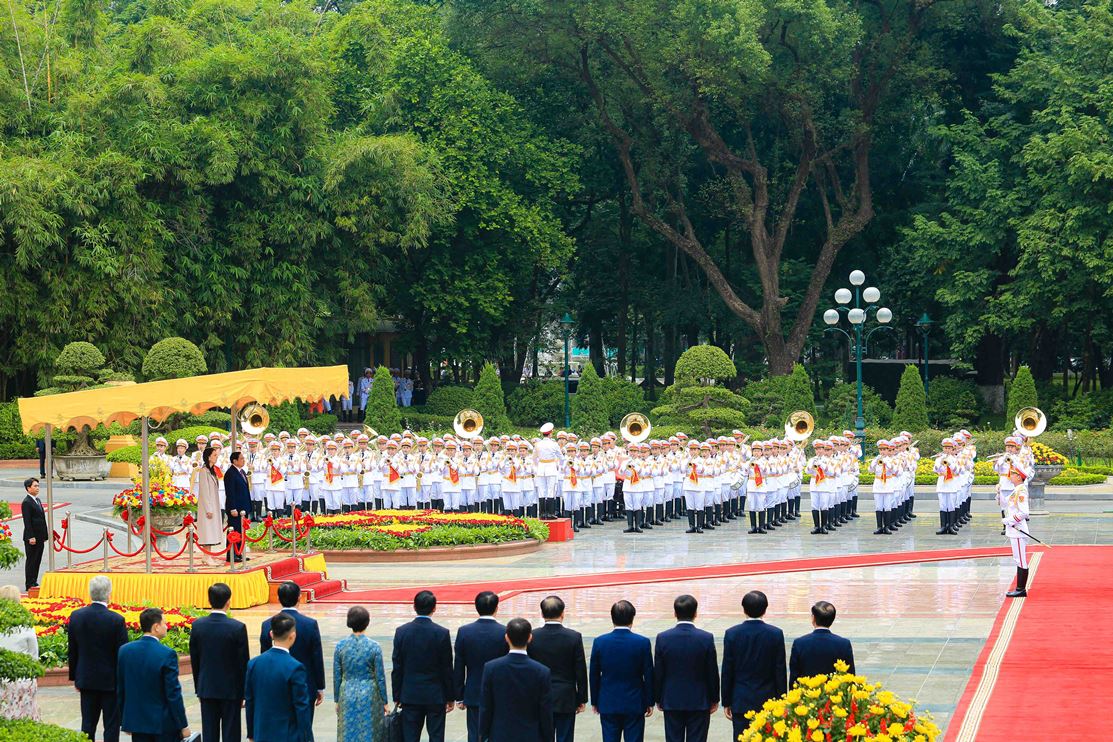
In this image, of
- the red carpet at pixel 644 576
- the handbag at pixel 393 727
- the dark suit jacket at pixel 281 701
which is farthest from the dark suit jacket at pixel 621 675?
the red carpet at pixel 644 576

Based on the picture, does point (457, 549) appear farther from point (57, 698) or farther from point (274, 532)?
point (57, 698)

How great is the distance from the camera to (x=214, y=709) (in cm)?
1021

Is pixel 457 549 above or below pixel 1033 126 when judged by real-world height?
below

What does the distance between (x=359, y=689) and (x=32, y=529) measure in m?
10.3

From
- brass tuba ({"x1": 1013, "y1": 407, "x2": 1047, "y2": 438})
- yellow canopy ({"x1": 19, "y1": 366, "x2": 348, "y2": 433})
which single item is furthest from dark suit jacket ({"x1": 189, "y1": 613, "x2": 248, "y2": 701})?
brass tuba ({"x1": 1013, "y1": 407, "x2": 1047, "y2": 438})

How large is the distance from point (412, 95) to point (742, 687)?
37.2 metres

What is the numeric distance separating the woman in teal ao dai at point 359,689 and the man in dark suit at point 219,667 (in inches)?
36.7

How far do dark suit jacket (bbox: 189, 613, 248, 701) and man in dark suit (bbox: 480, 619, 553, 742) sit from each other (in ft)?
7.17

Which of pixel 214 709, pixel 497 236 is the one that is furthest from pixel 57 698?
pixel 497 236

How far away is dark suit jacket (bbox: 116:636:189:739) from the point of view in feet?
32.1

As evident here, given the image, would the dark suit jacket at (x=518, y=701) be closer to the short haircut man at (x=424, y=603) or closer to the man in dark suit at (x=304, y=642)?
the short haircut man at (x=424, y=603)

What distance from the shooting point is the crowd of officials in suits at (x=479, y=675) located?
9195 mm

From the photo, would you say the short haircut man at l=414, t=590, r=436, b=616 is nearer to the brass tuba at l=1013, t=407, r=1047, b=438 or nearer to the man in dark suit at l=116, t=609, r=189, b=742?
the man in dark suit at l=116, t=609, r=189, b=742

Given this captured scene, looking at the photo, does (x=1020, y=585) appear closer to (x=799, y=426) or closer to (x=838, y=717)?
(x=838, y=717)
